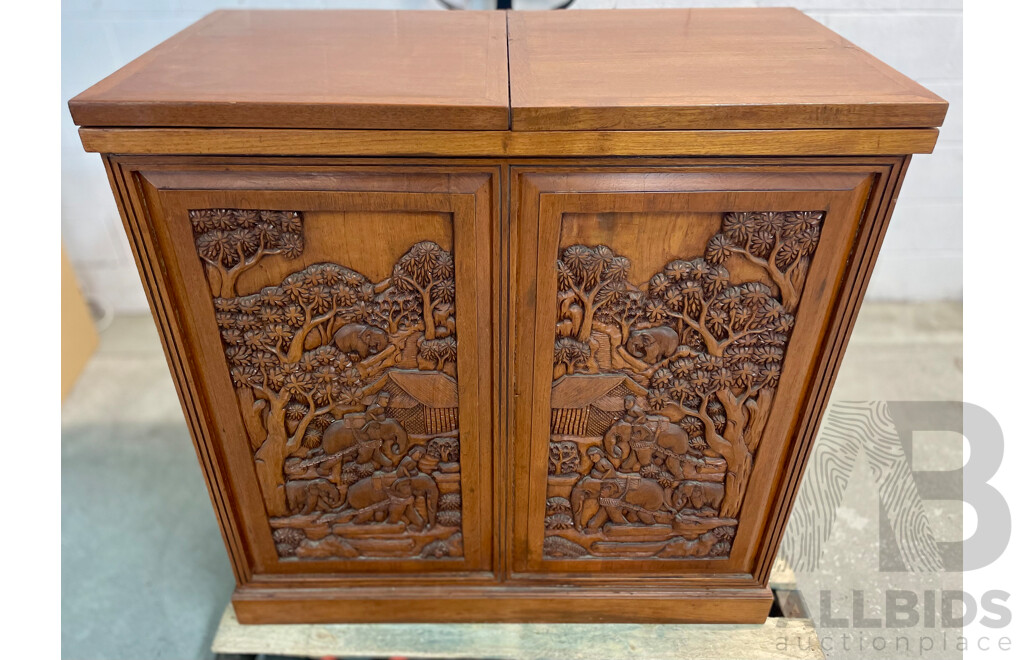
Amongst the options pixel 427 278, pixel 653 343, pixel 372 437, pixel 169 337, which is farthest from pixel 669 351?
pixel 169 337

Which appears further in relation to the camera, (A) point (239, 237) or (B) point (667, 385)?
(B) point (667, 385)

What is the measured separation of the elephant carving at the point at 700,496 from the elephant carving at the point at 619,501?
0.03 m

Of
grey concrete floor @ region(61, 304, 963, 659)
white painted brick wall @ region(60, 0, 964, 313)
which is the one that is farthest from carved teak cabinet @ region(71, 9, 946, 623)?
white painted brick wall @ region(60, 0, 964, 313)

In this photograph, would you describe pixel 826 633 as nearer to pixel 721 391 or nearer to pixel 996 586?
pixel 996 586

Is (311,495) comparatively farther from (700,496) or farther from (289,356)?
(700,496)

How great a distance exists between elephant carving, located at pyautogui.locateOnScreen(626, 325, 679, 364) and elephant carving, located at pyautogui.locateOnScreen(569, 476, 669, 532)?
0.25 metres

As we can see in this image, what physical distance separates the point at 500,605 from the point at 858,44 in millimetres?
1677

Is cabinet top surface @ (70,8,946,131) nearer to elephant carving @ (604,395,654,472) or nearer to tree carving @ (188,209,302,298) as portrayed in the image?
tree carving @ (188,209,302,298)

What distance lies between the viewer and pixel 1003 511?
149 cm

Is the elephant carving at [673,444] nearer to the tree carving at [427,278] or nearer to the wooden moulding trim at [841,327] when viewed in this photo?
the wooden moulding trim at [841,327]

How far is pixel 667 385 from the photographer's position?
40.1 inches

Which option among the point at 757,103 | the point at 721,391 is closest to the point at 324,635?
the point at 721,391

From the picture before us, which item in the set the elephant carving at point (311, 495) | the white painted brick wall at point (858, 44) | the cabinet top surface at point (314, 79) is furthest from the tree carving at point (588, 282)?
the white painted brick wall at point (858, 44)

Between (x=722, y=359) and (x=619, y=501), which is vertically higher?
(x=722, y=359)
